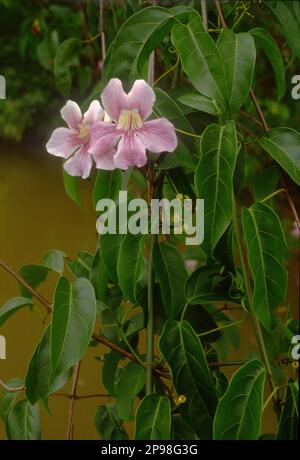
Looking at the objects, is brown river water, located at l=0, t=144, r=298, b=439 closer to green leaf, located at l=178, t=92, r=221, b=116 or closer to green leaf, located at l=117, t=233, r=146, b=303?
green leaf, located at l=117, t=233, r=146, b=303

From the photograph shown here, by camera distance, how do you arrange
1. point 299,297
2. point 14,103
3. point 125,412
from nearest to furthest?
1. point 125,412
2. point 299,297
3. point 14,103

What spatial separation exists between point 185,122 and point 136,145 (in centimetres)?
8

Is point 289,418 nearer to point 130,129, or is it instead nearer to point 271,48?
point 130,129

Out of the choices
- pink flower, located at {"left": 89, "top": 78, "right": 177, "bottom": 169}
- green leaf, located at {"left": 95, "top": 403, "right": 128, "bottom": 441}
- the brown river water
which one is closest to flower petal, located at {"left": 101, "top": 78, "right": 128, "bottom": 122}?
pink flower, located at {"left": 89, "top": 78, "right": 177, "bottom": 169}

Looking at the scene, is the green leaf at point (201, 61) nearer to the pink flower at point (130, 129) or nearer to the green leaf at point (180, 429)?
the pink flower at point (130, 129)

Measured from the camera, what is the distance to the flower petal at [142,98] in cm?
53

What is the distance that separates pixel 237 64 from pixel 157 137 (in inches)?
4.0

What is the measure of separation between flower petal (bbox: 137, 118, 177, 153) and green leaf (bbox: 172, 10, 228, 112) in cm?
4

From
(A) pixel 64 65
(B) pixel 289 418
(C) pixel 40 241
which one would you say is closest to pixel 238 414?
(B) pixel 289 418

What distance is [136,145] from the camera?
0.53 metres

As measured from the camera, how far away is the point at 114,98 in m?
0.54
